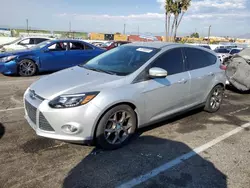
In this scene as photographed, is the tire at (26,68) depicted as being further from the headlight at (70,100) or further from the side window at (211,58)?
the side window at (211,58)

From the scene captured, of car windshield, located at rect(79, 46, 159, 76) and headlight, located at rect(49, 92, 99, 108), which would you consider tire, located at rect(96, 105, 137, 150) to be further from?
car windshield, located at rect(79, 46, 159, 76)

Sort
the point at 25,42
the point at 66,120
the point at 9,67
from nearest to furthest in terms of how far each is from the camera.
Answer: the point at 66,120 < the point at 9,67 < the point at 25,42

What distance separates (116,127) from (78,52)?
709 cm

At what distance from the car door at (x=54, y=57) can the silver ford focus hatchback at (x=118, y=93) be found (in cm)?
522

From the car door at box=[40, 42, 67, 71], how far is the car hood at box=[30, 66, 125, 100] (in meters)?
5.71

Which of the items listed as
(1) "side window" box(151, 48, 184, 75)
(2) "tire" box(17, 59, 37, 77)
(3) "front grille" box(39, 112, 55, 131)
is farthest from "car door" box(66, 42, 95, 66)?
(3) "front grille" box(39, 112, 55, 131)

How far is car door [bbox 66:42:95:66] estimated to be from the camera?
9.81m

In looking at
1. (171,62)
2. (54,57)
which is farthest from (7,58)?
(171,62)

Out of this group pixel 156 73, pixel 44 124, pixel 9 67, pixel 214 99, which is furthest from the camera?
pixel 9 67

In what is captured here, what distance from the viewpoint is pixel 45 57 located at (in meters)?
9.21

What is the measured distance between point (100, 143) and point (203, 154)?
153 centimetres

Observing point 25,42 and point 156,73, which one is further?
point 25,42

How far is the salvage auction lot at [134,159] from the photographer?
111 inches

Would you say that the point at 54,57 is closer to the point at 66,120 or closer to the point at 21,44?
the point at 21,44
